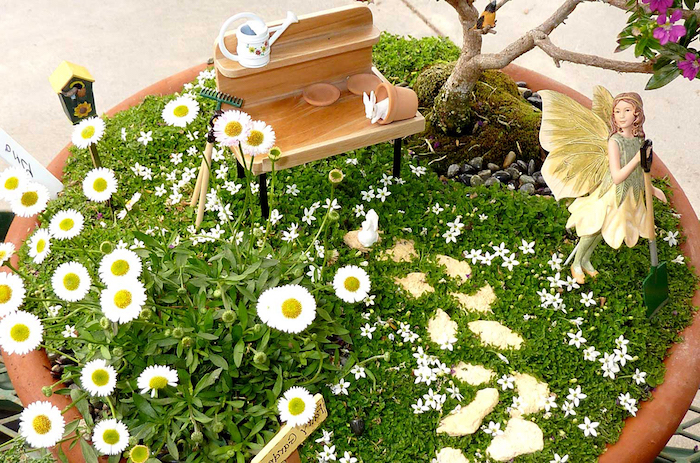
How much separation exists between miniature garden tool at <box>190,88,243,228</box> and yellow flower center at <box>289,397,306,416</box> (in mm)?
744

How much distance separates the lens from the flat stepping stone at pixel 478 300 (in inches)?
76.4

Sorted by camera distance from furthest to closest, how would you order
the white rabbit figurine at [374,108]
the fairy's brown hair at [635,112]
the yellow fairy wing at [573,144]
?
the white rabbit figurine at [374,108]
the yellow fairy wing at [573,144]
the fairy's brown hair at [635,112]

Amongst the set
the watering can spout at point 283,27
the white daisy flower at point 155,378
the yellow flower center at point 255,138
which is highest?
the watering can spout at point 283,27

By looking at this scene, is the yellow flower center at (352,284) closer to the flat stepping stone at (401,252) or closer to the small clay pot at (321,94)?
the flat stepping stone at (401,252)

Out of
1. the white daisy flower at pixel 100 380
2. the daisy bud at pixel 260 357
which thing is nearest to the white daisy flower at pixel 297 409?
the daisy bud at pixel 260 357

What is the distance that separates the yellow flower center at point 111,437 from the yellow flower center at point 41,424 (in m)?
0.12

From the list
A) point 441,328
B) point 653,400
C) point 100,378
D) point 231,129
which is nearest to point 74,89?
point 231,129

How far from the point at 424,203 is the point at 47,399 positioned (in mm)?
1201

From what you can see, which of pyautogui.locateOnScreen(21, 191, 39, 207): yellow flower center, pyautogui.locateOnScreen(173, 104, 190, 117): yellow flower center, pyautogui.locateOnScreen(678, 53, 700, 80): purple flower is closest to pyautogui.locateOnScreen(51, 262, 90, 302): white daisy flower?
pyautogui.locateOnScreen(21, 191, 39, 207): yellow flower center

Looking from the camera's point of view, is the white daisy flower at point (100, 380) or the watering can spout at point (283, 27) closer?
the white daisy flower at point (100, 380)

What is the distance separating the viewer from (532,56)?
3592mm

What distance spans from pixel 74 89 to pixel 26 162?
279 mm

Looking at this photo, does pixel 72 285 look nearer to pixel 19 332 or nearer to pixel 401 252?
pixel 19 332

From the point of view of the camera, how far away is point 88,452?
1.57m
